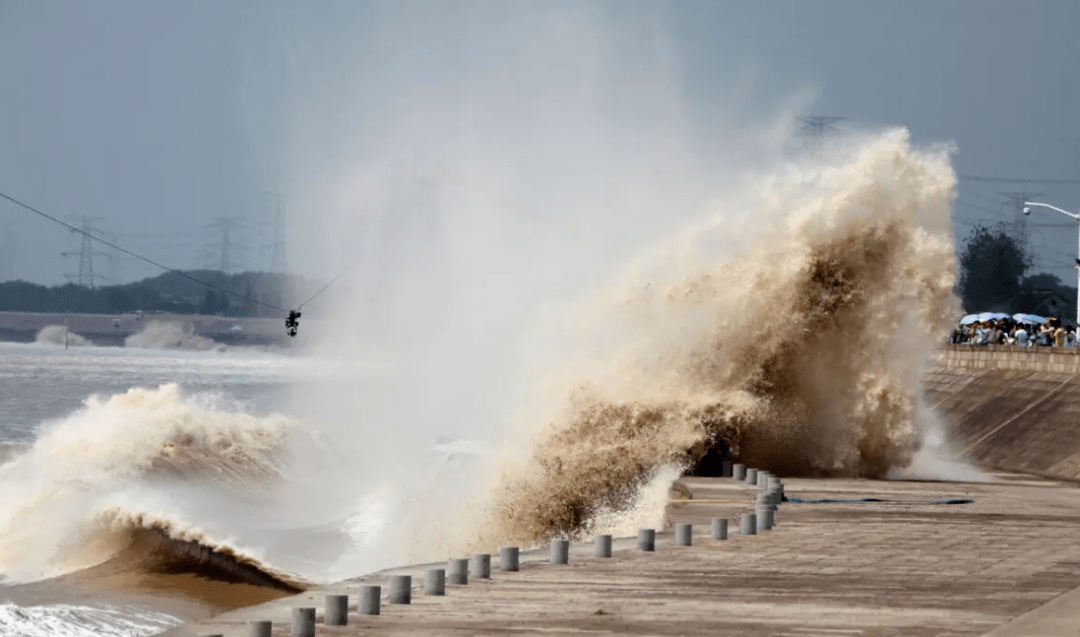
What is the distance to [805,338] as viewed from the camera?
101 feet

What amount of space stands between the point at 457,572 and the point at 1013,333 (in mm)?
54556

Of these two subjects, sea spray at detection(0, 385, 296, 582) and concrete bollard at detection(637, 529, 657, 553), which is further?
sea spray at detection(0, 385, 296, 582)

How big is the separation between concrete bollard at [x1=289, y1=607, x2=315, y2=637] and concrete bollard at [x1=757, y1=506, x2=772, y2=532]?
8230 millimetres

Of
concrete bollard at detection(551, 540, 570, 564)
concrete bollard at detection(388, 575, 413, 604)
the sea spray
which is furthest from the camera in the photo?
the sea spray

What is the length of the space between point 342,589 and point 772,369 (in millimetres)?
18679

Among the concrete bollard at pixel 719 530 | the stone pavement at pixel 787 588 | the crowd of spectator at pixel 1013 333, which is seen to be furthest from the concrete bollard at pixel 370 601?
the crowd of spectator at pixel 1013 333

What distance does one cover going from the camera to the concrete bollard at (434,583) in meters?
12.1

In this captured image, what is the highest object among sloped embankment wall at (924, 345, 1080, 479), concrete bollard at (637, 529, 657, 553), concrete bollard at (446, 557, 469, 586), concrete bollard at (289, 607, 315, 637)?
sloped embankment wall at (924, 345, 1080, 479)

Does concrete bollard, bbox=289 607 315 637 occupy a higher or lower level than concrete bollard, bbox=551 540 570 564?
lower

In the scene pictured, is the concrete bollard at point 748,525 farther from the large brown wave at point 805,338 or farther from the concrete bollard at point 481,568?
the large brown wave at point 805,338

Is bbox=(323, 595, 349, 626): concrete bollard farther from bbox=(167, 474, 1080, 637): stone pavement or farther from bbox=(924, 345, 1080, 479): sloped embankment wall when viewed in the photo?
bbox=(924, 345, 1080, 479): sloped embankment wall

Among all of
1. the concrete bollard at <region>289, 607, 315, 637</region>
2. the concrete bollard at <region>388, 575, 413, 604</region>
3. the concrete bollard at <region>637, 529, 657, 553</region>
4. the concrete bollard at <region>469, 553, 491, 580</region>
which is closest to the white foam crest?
the concrete bollard at <region>637, 529, 657, 553</region>

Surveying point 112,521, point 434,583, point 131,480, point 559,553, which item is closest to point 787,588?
point 559,553

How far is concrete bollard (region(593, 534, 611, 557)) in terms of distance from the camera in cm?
1489
